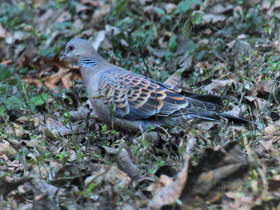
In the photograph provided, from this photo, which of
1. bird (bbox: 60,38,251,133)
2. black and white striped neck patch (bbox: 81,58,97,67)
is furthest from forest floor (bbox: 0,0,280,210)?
black and white striped neck patch (bbox: 81,58,97,67)

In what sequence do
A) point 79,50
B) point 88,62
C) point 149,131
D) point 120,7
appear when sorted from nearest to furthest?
point 149,131, point 88,62, point 79,50, point 120,7

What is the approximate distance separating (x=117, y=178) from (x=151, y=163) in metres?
0.42

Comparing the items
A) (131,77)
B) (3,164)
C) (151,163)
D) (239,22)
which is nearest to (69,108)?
(131,77)

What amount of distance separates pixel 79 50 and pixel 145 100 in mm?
1139

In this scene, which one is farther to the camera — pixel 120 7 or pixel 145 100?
pixel 120 7

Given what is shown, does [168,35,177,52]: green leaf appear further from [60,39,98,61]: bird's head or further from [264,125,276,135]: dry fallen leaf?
[264,125,276,135]: dry fallen leaf

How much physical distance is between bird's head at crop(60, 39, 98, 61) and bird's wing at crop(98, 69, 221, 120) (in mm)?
587

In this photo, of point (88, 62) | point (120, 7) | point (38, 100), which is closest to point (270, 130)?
point (88, 62)

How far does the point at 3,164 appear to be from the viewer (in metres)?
4.00

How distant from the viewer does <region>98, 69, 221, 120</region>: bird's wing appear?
4359mm

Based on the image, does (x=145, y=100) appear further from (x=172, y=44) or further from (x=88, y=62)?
(x=172, y=44)

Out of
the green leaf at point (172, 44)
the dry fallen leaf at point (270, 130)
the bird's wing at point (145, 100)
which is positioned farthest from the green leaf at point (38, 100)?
the dry fallen leaf at point (270, 130)

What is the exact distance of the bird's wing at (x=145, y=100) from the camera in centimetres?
436

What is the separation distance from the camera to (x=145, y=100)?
14.6ft
